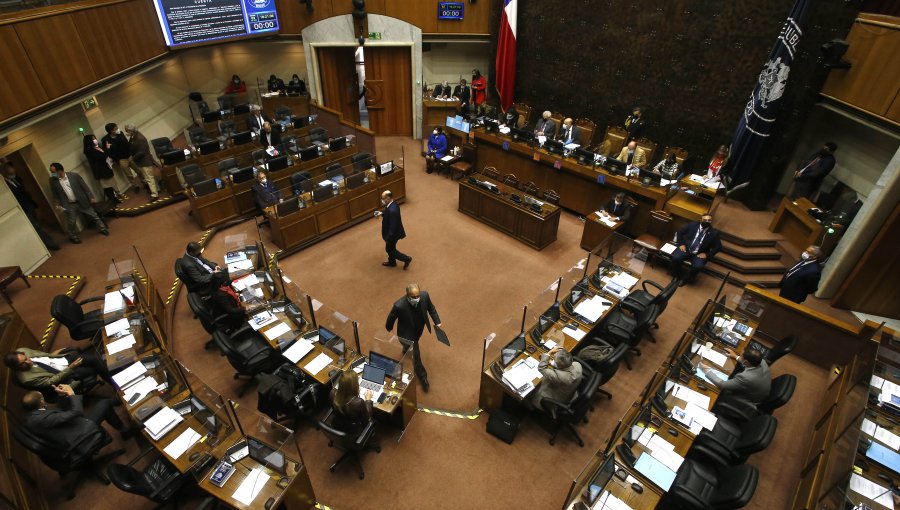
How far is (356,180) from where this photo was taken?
10.2 meters

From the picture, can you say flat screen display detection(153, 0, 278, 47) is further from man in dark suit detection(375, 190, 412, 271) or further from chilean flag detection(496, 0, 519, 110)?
man in dark suit detection(375, 190, 412, 271)

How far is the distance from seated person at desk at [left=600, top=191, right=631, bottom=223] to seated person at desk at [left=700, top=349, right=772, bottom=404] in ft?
14.4

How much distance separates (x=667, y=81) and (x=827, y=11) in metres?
3.20

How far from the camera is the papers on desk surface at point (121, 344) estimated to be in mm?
5867

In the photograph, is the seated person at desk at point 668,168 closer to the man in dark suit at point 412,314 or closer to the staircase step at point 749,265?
the staircase step at point 749,265

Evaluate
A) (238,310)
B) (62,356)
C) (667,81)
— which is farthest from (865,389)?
(62,356)

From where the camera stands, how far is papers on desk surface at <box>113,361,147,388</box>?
5.38 metres

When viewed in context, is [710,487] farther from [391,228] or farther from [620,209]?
[391,228]

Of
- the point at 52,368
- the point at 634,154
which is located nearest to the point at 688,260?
the point at 634,154

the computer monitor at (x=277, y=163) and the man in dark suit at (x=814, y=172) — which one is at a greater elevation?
the man in dark suit at (x=814, y=172)

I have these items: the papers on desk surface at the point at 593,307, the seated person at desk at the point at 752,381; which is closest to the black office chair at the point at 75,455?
the papers on desk surface at the point at 593,307

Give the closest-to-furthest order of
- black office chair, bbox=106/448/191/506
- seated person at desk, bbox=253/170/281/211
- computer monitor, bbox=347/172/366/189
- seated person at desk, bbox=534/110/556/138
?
1. black office chair, bbox=106/448/191/506
2. seated person at desk, bbox=253/170/281/211
3. computer monitor, bbox=347/172/366/189
4. seated person at desk, bbox=534/110/556/138

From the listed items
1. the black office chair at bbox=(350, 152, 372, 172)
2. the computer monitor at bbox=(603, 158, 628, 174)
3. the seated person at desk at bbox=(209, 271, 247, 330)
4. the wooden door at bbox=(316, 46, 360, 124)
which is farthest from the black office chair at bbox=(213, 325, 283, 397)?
the wooden door at bbox=(316, 46, 360, 124)

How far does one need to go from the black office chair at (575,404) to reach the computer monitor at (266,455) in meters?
3.02
